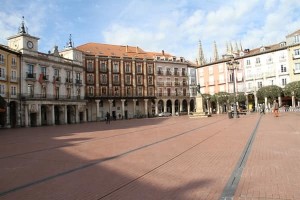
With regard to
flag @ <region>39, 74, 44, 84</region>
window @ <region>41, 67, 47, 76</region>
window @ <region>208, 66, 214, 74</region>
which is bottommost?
flag @ <region>39, 74, 44, 84</region>

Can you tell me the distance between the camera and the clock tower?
44625 mm

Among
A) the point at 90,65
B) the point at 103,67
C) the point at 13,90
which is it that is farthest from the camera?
the point at 103,67

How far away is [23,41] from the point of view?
4462cm

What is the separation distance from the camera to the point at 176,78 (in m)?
79.1

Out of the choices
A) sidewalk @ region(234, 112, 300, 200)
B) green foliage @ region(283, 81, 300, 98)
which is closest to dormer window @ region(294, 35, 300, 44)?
green foliage @ region(283, 81, 300, 98)

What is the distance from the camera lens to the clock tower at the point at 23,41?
44.6 m

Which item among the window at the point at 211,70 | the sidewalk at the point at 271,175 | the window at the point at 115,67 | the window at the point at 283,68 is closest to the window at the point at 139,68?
the window at the point at 115,67

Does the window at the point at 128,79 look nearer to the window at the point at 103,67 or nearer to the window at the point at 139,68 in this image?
the window at the point at 139,68

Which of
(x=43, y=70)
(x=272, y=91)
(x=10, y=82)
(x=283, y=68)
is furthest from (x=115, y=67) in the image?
(x=283, y=68)

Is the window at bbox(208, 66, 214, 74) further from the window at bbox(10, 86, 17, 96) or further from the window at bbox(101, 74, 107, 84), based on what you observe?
the window at bbox(10, 86, 17, 96)

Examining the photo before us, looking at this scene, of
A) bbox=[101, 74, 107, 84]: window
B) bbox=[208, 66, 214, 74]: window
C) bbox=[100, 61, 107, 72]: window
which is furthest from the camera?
bbox=[208, 66, 214, 74]: window

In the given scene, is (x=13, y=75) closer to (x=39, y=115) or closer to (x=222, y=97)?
(x=39, y=115)

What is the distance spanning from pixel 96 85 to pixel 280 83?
38793 millimetres

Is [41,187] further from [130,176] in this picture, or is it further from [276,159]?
[276,159]
